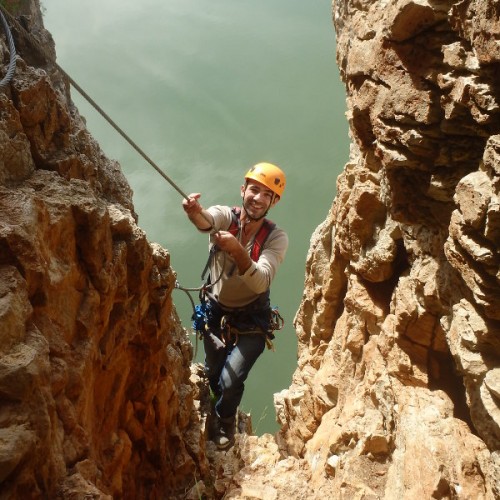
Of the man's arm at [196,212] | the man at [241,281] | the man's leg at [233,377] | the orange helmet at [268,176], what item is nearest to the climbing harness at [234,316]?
the man at [241,281]

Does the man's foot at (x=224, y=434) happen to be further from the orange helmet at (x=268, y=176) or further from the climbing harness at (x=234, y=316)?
the orange helmet at (x=268, y=176)

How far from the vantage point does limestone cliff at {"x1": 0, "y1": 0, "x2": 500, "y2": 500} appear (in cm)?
251

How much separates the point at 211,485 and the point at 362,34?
471 cm

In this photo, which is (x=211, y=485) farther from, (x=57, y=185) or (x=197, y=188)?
(x=197, y=188)

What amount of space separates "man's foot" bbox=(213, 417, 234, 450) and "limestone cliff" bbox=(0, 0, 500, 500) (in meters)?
0.17

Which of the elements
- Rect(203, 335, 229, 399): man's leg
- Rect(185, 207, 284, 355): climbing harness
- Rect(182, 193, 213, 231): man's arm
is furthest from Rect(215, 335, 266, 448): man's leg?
Rect(182, 193, 213, 231): man's arm

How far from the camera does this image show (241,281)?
5.12 m

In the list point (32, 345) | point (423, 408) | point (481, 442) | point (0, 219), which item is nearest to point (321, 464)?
point (423, 408)

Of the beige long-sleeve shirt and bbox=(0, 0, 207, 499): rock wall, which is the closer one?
bbox=(0, 0, 207, 499): rock wall

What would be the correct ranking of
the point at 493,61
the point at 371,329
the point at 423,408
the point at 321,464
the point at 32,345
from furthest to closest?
1. the point at 371,329
2. the point at 321,464
3. the point at 423,408
4. the point at 493,61
5. the point at 32,345

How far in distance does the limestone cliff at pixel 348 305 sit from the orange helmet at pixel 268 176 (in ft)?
2.86

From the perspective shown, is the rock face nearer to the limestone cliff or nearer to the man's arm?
the limestone cliff

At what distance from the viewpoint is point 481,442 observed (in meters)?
3.28

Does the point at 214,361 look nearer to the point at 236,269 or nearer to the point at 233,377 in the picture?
the point at 233,377
